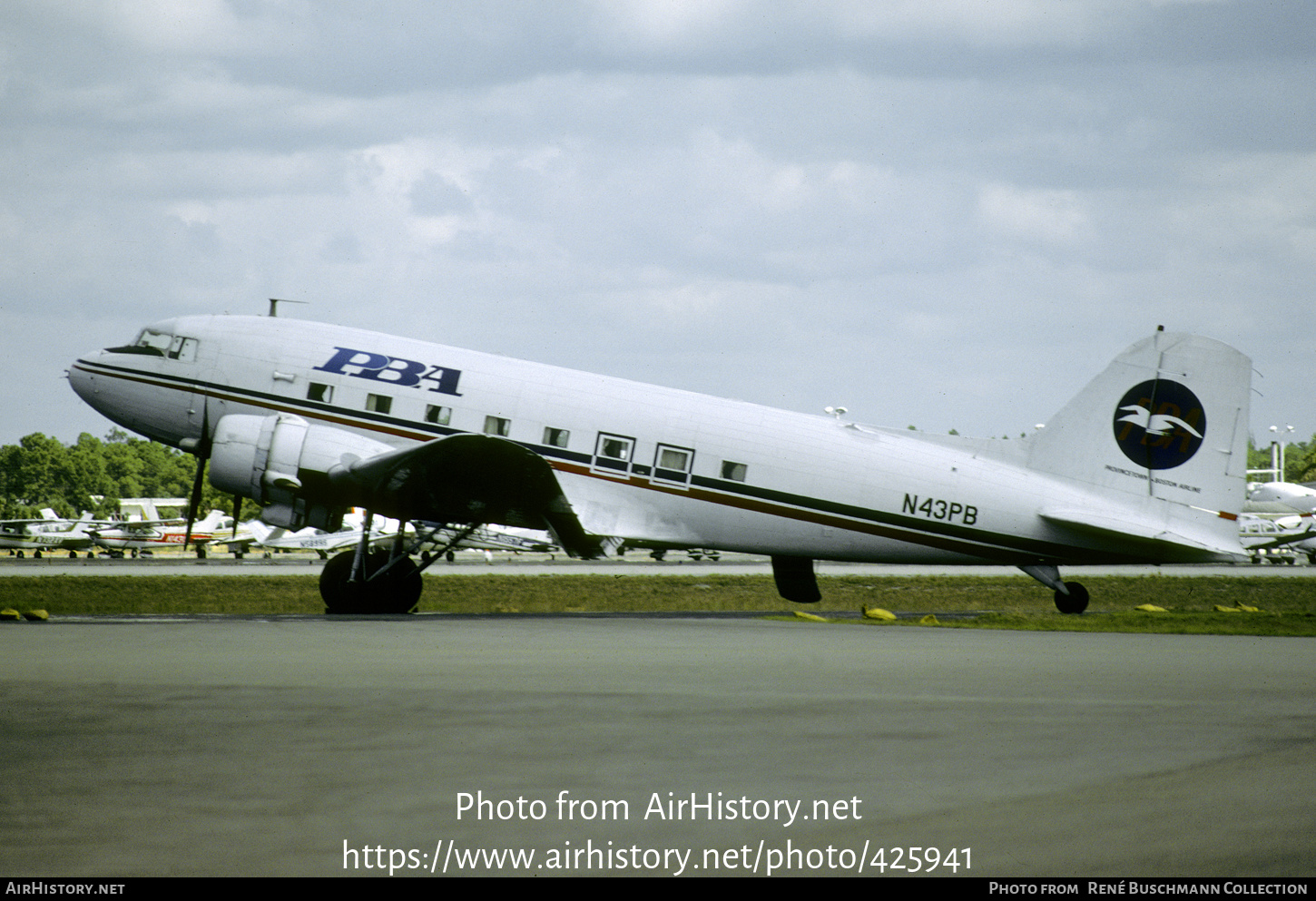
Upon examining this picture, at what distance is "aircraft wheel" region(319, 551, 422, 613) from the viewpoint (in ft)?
65.0

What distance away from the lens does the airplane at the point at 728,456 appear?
65.3 feet

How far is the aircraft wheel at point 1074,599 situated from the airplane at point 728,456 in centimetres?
43

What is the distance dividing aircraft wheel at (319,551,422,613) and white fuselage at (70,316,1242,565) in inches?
88.3

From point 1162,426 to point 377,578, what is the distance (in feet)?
45.9

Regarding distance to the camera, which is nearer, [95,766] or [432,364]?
[95,766]

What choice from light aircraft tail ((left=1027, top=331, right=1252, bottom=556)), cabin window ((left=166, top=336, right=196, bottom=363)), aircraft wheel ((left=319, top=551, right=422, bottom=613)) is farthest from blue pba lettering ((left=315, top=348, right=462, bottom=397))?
light aircraft tail ((left=1027, top=331, right=1252, bottom=556))

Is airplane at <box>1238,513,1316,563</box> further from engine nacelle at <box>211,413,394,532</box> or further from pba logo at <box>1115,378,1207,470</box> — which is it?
engine nacelle at <box>211,413,394,532</box>

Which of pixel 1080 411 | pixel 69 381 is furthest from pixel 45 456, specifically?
pixel 1080 411

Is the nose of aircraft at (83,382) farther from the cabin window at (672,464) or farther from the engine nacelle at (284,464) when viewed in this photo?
the cabin window at (672,464)

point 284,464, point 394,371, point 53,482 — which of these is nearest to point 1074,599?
point 394,371

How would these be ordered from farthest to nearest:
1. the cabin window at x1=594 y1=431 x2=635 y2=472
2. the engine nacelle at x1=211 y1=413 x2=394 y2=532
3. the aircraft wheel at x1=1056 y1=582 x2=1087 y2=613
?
the aircraft wheel at x1=1056 y1=582 x2=1087 y2=613
the cabin window at x1=594 y1=431 x2=635 y2=472
the engine nacelle at x1=211 y1=413 x2=394 y2=532

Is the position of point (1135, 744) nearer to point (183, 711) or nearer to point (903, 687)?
point (903, 687)
